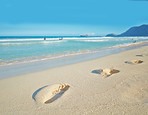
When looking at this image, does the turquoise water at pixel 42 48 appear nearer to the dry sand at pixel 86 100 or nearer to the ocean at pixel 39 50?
the ocean at pixel 39 50

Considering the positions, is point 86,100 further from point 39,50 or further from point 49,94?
point 39,50

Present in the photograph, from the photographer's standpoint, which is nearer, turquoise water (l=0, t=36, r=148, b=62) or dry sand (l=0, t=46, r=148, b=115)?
dry sand (l=0, t=46, r=148, b=115)

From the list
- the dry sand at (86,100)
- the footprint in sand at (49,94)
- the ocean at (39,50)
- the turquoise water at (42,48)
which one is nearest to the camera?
the dry sand at (86,100)

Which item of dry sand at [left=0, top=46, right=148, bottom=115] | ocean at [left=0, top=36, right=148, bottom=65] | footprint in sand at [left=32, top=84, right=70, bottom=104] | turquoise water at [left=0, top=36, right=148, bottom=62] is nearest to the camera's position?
dry sand at [left=0, top=46, right=148, bottom=115]

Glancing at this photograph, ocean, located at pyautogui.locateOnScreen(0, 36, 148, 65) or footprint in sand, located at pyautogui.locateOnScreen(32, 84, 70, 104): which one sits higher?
footprint in sand, located at pyautogui.locateOnScreen(32, 84, 70, 104)

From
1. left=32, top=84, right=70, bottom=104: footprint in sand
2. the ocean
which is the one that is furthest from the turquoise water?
left=32, top=84, right=70, bottom=104: footprint in sand

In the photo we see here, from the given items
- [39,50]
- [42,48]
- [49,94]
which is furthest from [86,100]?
[42,48]

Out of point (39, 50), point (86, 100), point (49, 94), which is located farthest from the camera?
point (39, 50)

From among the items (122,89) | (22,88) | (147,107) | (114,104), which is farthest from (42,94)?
(147,107)

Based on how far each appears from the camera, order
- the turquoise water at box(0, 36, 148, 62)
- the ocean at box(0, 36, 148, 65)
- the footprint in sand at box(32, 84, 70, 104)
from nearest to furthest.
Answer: the footprint in sand at box(32, 84, 70, 104) < the ocean at box(0, 36, 148, 65) < the turquoise water at box(0, 36, 148, 62)

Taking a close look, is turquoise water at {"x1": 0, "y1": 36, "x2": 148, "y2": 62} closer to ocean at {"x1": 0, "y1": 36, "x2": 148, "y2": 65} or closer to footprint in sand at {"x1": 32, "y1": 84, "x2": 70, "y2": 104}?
ocean at {"x1": 0, "y1": 36, "x2": 148, "y2": 65}

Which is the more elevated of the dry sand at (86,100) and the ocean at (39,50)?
the dry sand at (86,100)

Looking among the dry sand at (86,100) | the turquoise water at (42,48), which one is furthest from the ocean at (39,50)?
the dry sand at (86,100)

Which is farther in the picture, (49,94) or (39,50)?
(39,50)
